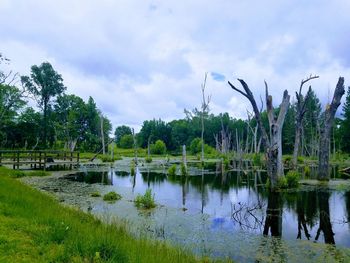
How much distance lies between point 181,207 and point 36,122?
4128 cm

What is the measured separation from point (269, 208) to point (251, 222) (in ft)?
6.78

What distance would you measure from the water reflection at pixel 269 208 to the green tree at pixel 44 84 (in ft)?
128

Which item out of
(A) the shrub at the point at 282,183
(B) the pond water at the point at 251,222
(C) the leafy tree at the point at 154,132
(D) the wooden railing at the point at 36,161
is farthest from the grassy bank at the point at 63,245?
(C) the leafy tree at the point at 154,132

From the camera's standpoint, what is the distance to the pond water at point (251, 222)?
6.94m

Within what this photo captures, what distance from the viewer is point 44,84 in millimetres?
50531

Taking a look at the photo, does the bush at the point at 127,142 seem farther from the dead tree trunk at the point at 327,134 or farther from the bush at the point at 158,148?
the dead tree trunk at the point at 327,134

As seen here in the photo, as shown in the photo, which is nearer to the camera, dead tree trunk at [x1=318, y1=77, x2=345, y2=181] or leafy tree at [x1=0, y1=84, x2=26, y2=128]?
dead tree trunk at [x1=318, y1=77, x2=345, y2=181]

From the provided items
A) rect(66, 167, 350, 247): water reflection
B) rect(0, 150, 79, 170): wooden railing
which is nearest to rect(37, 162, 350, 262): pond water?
rect(66, 167, 350, 247): water reflection

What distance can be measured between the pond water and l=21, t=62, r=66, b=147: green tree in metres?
39.9

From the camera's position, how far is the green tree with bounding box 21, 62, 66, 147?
50.0m

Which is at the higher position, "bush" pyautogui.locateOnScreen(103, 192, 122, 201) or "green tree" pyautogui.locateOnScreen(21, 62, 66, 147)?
"green tree" pyautogui.locateOnScreen(21, 62, 66, 147)

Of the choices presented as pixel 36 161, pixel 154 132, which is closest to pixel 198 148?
pixel 154 132

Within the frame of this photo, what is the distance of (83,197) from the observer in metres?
13.1

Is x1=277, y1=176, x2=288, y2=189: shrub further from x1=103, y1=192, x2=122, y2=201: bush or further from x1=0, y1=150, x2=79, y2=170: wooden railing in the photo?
x1=0, y1=150, x2=79, y2=170: wooden railing
